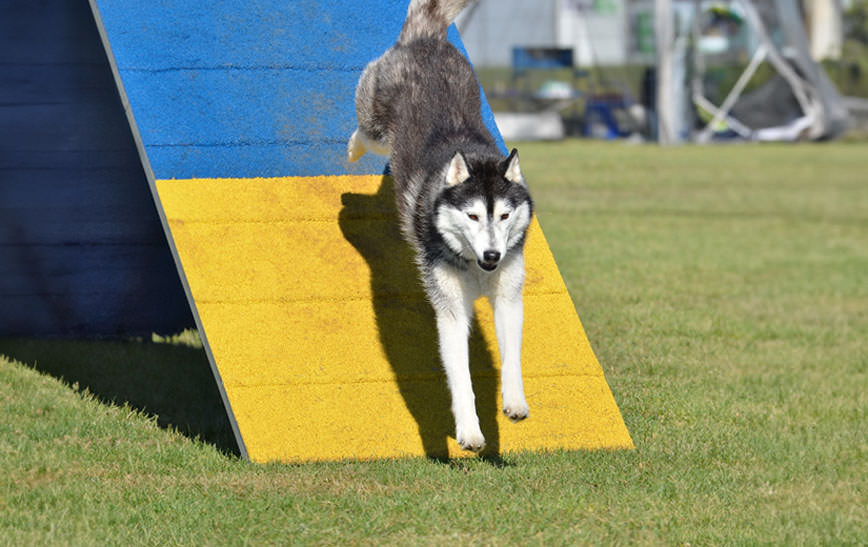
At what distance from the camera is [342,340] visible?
5.48 m

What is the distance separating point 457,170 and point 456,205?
0.15 metres

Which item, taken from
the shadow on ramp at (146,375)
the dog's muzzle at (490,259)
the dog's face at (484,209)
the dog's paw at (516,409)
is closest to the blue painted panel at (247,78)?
the shadow on ramp at (146,375)

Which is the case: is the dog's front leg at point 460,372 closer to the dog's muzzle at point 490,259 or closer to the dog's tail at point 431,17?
the dog's muzzle at point 490,259

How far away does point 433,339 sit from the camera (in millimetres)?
5609

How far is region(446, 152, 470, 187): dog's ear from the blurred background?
29560 mm

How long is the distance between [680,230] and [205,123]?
31.2 feet

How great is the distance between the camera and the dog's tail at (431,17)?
6.34 m

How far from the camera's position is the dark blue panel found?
6.93m

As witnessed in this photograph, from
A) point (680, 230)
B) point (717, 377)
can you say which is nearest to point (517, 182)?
point (717, 377)

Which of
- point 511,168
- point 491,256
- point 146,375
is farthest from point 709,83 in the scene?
point 491,256

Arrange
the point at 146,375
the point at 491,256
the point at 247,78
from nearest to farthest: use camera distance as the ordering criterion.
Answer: the point at 491,256 < the point at 247,78 < the point at 146,375

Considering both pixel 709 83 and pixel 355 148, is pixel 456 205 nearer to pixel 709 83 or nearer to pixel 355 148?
pixel 355 148

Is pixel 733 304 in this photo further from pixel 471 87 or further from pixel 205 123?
pixel 205 123

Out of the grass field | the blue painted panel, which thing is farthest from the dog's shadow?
the blue painted panel
